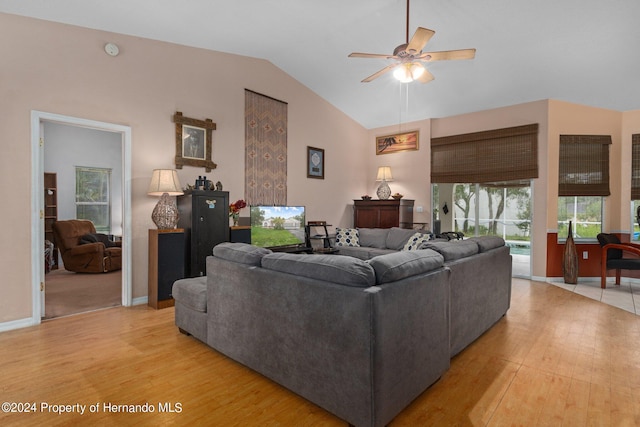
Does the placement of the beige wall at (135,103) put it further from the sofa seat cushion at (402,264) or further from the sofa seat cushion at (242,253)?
the sofa seat cushion at (402,264)

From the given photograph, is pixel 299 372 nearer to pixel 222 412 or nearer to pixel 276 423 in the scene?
pixel 276 423

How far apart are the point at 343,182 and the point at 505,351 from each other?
4586 mm

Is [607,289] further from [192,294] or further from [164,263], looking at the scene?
[164,263]

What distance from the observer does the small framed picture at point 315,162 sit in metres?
6.11

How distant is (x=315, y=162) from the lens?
20.4ft

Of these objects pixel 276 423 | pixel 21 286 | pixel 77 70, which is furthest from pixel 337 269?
pixel 77 70

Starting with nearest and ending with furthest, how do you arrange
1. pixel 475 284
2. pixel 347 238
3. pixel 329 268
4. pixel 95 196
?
pixel 329 268
pixel 475 284
pixel 347 238
pixel 95 196

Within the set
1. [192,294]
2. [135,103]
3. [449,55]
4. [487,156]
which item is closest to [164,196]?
[135,103]

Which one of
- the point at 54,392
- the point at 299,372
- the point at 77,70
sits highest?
the point at 77,70

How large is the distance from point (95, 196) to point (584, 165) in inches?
365

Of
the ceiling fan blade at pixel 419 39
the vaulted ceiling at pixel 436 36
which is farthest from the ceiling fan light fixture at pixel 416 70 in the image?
the vaulted ceiling at pixel 436 36

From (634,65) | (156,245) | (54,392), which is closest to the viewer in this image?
(54,392)

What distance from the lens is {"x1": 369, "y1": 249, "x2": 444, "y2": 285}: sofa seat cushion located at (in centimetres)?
179

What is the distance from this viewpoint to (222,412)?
1.90m
